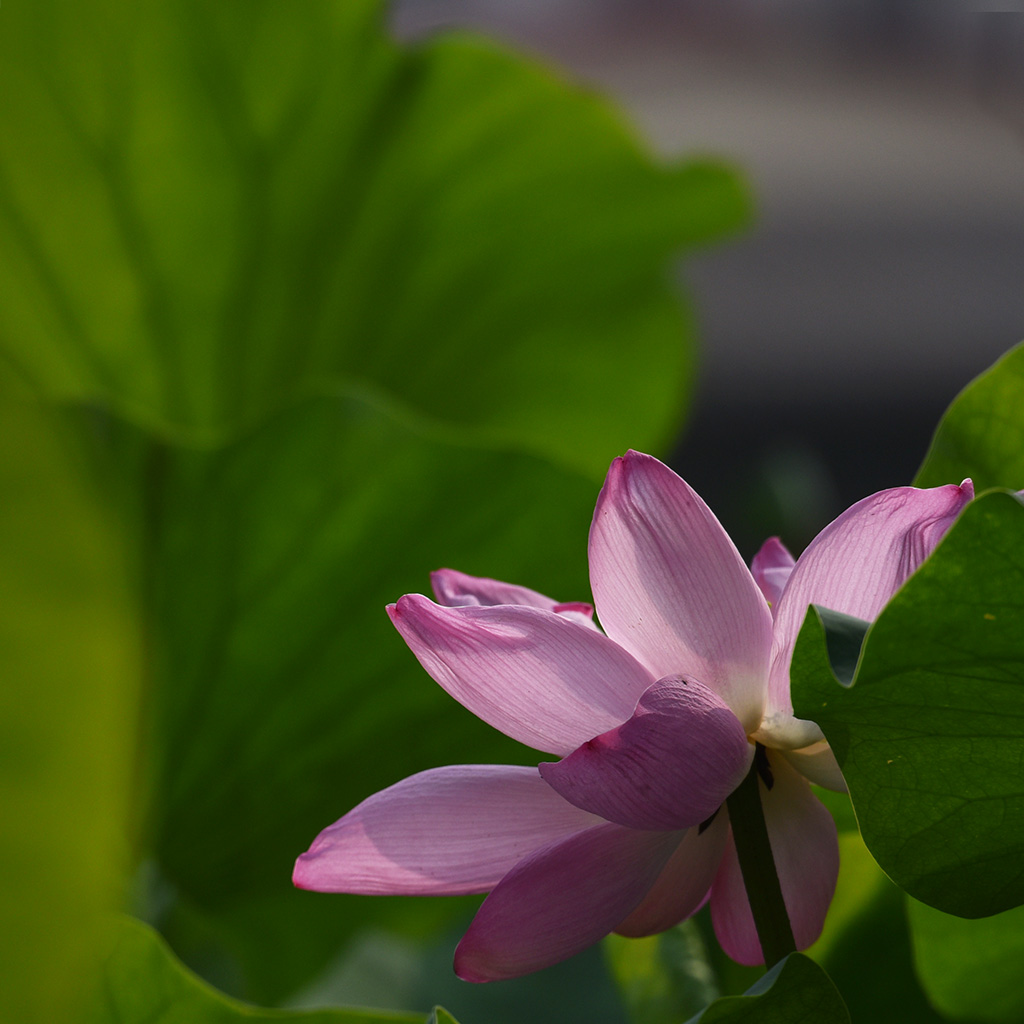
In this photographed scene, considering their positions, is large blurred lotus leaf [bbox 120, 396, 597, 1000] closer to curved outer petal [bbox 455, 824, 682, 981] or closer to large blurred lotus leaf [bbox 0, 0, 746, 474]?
large blurred lotus leaf [bbox 0, 0, 746, 474]

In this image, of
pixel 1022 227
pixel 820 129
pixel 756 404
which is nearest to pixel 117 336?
pixel 756 404

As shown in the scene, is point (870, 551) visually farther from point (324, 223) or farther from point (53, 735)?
point (324, 223)

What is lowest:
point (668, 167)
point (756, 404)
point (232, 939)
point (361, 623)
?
point (756, 404)

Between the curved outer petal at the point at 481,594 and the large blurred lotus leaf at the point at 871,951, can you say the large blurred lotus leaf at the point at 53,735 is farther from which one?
the large blurred lotus leaf at the point at 871,951

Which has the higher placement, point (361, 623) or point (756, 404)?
point (361, 623)

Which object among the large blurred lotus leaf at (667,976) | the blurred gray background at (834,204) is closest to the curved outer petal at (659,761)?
the large blurred lotus leaf at (667,976)

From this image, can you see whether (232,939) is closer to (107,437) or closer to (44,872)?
(107,437)

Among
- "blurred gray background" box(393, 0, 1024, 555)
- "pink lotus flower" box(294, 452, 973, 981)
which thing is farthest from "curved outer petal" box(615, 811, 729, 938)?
"blurred gray background" box(393, 0, 1024, 555)
